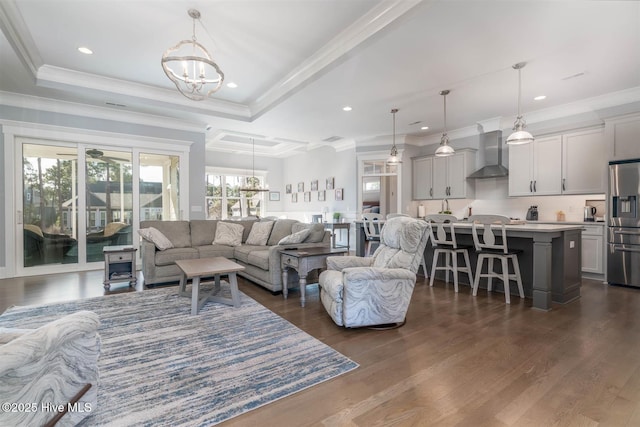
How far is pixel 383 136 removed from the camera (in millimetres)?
7262

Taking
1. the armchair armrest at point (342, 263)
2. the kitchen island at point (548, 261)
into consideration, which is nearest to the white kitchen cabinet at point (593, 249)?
the kitchen island at point (548, 261)

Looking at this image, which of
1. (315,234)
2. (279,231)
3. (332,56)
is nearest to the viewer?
(332,56)

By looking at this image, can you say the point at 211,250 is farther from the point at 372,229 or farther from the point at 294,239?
the point at 372,229

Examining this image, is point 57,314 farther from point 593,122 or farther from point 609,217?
point 593,122

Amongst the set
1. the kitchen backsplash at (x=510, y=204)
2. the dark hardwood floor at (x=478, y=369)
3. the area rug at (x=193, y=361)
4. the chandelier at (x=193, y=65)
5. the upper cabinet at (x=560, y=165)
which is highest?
the chandelier at (x=193, y=65)

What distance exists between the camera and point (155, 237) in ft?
14.4

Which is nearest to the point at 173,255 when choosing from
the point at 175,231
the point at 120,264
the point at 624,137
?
the point at 175,231

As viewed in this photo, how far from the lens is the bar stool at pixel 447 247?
165 inches

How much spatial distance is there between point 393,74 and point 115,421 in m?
4.44

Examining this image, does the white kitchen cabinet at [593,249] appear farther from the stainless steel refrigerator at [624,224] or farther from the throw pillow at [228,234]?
the throw pillow at [228,234]

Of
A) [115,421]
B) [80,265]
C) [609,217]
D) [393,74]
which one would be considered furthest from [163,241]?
[609,217]

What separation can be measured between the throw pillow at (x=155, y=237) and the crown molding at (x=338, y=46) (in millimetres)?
2845

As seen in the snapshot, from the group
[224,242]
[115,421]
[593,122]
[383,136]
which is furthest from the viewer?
[383,136]

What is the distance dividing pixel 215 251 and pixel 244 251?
1.80 feet
